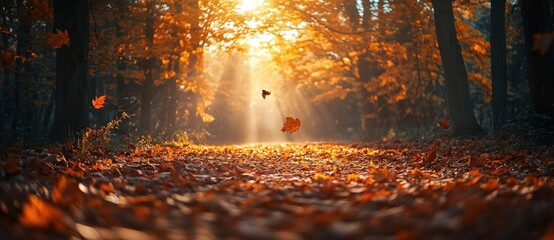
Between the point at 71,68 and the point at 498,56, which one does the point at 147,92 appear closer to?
the point at 71,68

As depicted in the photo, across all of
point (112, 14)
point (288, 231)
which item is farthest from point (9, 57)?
point (112, 14)

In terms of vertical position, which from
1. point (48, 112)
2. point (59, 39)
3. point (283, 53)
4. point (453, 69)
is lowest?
point (453, 69)

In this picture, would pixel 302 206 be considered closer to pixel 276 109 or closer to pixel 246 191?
pixel 246 191

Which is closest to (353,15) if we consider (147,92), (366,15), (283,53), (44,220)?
(366,15)

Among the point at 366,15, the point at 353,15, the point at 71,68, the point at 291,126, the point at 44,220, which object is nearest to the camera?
the point at 44,220

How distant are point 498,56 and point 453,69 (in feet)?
4.38

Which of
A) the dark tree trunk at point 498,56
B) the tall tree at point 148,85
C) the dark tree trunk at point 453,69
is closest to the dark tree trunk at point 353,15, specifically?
the dark tree trunk at point 453,69

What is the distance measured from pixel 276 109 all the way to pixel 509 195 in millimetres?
60796

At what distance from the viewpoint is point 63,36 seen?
877 cm

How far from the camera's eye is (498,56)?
14781 millimetres

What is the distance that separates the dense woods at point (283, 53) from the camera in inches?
369

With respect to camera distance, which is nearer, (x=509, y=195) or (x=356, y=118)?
(x=509, y=195)

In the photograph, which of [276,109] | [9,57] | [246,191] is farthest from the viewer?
[276,109]

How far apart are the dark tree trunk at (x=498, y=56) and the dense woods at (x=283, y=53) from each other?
1.2 inches
